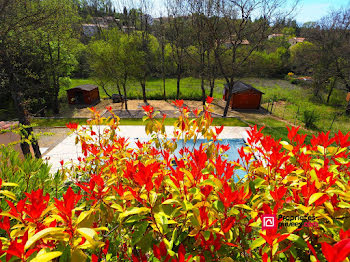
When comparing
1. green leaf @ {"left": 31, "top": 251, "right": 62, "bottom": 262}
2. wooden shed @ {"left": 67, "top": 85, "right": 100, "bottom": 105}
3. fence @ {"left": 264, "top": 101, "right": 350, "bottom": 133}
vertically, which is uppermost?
green leaf @ {"left": 31, "top": 251, "right": 62, "bottom": 262}

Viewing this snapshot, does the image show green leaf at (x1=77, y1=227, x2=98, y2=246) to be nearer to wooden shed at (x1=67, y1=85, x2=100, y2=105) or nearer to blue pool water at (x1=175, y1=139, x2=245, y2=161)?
blue pool water at (x1=175, y1=139, x2=245, y2=161)

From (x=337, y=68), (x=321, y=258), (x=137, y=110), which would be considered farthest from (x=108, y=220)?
(x=337, y=68)

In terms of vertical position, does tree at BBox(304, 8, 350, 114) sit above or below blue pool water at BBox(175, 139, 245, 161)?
above

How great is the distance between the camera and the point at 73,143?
35.3ft

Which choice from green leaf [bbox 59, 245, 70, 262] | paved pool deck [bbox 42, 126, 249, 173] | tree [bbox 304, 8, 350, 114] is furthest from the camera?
tree [bbox 304, 8, 350, 114]

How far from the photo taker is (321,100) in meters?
22.1

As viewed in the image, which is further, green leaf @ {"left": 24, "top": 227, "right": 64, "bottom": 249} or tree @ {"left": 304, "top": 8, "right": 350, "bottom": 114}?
tree @ {"left": 304, "top": 8, "right": 350, "bottom": 114}

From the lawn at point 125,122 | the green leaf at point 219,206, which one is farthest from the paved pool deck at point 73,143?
the green leaf at point 219,206

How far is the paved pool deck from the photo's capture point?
8.77m

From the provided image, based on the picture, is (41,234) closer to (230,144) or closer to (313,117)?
(230,144)

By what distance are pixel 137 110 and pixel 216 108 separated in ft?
23.9

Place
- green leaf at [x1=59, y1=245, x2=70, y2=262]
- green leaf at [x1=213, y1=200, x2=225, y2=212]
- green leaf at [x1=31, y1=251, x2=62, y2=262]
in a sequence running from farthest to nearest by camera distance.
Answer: green leaf at [x1=213, y1=200, x2=225, y2=212] < green leaf at [x1=59, y1=245, x2=70, y2=262] < green leaf at [x1=31, y1=251, x2=62, y2=262]

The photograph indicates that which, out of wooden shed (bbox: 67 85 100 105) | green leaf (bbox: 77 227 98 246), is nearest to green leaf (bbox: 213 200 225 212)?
green leaf (bbox: 77 227 98 246)

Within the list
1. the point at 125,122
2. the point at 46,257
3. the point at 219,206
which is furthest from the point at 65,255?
the point at 125,122
